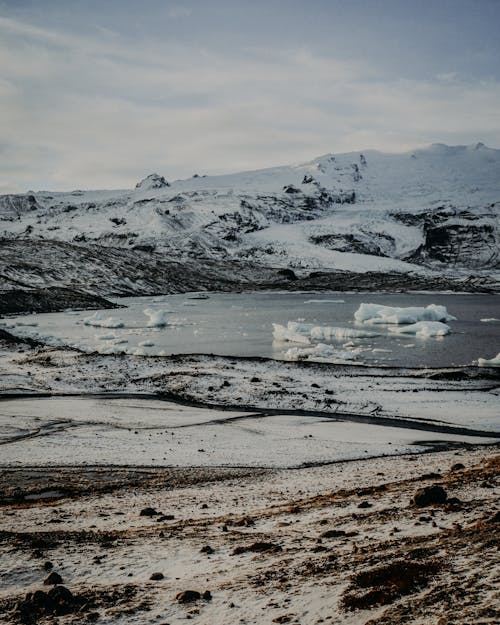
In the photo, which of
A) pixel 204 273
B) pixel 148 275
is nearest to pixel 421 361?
pixel 148 275

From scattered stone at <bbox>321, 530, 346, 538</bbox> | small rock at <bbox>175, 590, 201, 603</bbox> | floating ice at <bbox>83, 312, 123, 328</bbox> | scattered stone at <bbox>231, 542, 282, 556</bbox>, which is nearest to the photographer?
small rock at <bbox>175, 590, 201, 603</bbox>

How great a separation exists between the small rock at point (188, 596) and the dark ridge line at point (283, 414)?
13.3 meters

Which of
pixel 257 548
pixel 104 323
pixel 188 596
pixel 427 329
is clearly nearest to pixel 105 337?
pixel 104 323

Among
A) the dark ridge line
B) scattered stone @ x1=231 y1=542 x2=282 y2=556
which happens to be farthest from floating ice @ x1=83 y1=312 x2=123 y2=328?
scattered stone @ x1=231 y1=542 x2=282 y2=556

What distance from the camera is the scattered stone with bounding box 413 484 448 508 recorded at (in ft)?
33.7

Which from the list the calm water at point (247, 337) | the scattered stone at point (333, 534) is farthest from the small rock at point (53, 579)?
the calm water at point (247, 337)

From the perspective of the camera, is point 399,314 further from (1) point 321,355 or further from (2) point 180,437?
(2) point 180,437

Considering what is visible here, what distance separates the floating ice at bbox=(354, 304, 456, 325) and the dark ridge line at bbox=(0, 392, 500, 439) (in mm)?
38144

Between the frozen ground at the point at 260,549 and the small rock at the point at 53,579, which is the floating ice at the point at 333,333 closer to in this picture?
the frozen ground at the point at 260,549

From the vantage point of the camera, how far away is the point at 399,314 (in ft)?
196

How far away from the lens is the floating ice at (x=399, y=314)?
196ft

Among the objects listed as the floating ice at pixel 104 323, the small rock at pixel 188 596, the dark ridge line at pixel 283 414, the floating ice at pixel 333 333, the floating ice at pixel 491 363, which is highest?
the floating ice at pixel 104 323

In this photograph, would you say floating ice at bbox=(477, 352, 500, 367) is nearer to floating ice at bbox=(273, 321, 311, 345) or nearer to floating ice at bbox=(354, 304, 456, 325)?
floating ice at bbox=(273, 321, 311, 345)

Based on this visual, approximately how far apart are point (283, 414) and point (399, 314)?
3958cm
